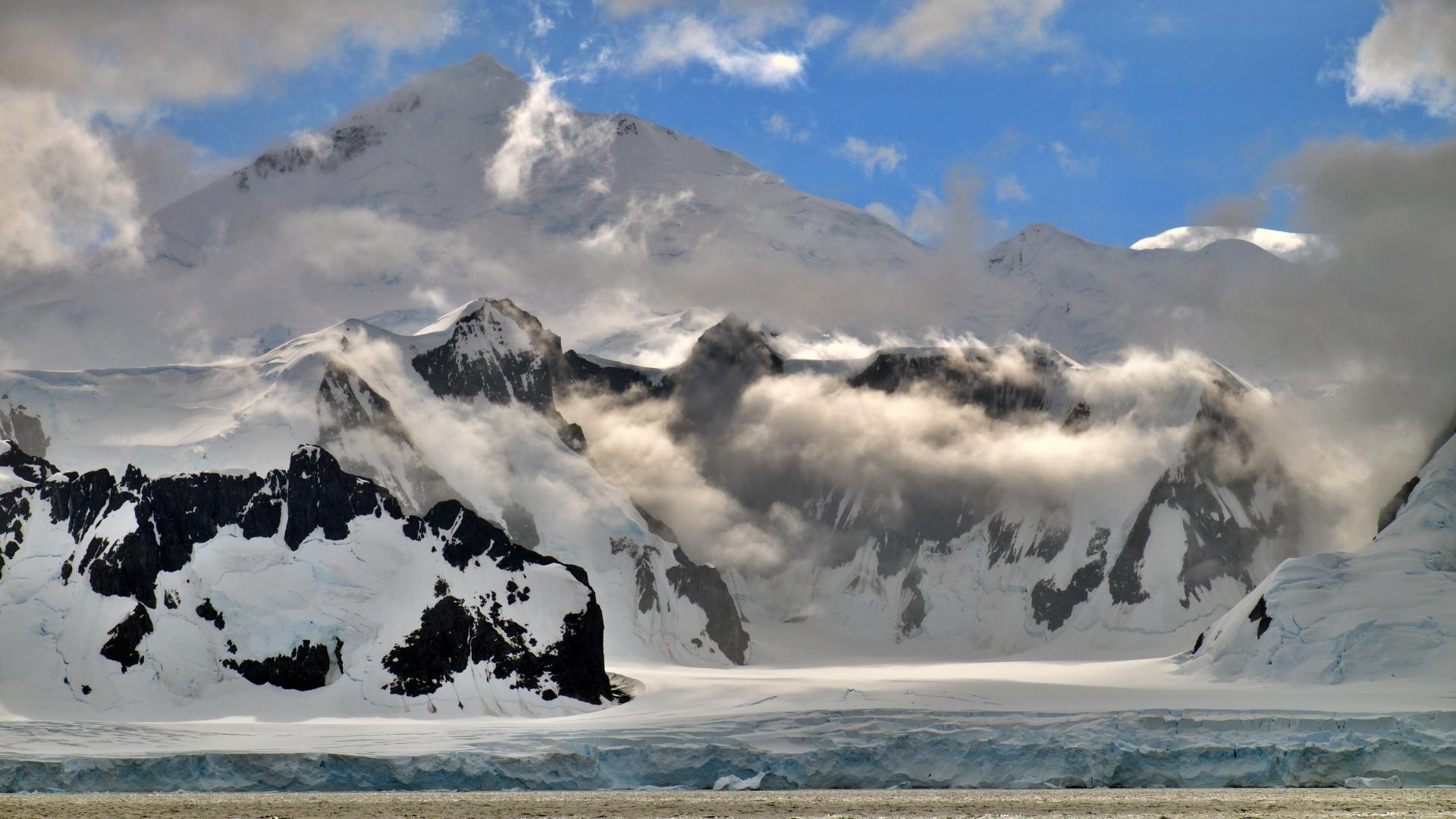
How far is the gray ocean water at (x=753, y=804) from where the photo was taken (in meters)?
75.7

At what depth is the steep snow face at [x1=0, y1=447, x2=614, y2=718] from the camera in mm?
144250

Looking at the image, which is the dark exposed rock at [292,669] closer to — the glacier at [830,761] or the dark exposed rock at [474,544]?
the dark exposed rock at [474,544]

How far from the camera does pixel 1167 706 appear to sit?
136000 millimetres

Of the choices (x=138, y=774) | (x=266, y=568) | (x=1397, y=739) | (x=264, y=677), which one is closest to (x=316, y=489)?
(x=266, y=568)

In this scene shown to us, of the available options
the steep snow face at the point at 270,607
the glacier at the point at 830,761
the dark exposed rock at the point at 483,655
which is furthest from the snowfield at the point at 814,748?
the steep snow face at the point at 270,607

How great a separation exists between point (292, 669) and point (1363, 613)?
330 feet

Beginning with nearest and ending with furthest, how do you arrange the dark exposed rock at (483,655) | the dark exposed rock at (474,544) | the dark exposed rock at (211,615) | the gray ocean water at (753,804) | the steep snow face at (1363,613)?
the gray ocean water at (753,804) → the steep snow face at (1363,613) → the dark exposed rock at (483,655) → the dark exposed rock at (211,615) → the dark exposed rock at (474,544)

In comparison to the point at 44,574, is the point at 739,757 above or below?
below

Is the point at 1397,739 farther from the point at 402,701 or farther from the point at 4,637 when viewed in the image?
the point at 4,637

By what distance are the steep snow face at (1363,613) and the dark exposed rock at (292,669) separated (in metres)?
89.1

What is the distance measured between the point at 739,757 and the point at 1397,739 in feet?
142

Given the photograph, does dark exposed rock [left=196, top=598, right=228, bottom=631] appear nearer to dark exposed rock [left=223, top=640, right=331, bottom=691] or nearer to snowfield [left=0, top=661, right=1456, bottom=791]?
dark exposed rock [left=223, top=640, right=331, bottom=691]

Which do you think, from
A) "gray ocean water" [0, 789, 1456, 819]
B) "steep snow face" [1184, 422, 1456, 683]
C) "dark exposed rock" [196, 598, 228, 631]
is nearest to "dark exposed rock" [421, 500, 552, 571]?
"dark exposed rock" [196, 598, 228, 631]

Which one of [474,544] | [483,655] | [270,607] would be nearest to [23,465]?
[270,607]
